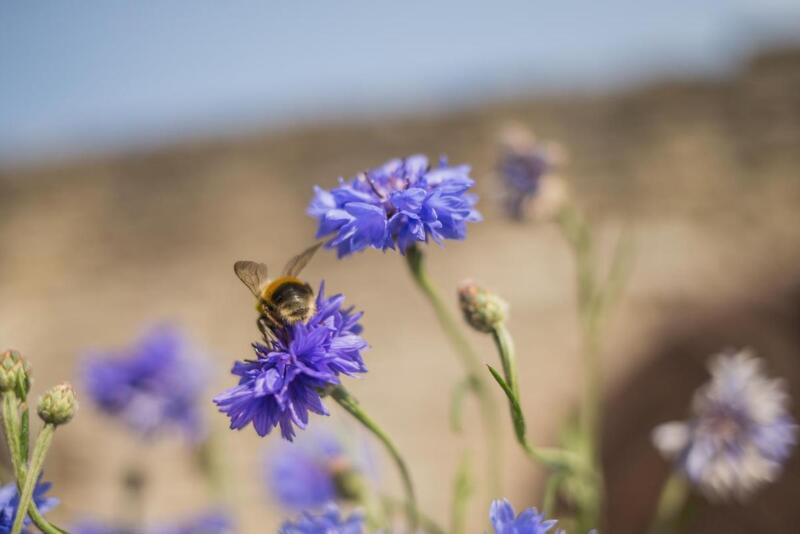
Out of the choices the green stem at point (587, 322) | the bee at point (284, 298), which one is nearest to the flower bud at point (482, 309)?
the bee at point (284, 298)

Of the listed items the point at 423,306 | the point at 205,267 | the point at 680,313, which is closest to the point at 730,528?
the point at 680,313

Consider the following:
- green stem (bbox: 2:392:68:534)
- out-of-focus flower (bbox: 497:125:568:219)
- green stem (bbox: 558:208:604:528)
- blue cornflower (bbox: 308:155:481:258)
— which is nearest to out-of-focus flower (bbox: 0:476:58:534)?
green stem (bbox: 2:392:68:534)

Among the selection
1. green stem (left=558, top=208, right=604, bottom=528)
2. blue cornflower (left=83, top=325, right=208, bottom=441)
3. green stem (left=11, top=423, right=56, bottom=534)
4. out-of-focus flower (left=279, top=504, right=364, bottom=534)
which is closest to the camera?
green stem (left=11, top=423, right=56, bottom=534)

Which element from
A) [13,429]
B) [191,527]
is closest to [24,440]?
[13,429]

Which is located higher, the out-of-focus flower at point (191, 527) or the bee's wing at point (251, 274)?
the bee's wing at point (251, 274)

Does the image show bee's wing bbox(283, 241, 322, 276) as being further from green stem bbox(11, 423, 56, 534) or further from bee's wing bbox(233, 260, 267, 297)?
green stem bbox(11, 423, 56, 534)

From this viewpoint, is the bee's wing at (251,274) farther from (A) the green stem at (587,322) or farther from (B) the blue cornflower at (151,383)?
(B) the blue cornflower at (151,383)

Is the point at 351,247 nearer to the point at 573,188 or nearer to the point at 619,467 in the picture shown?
the point at 619,467
